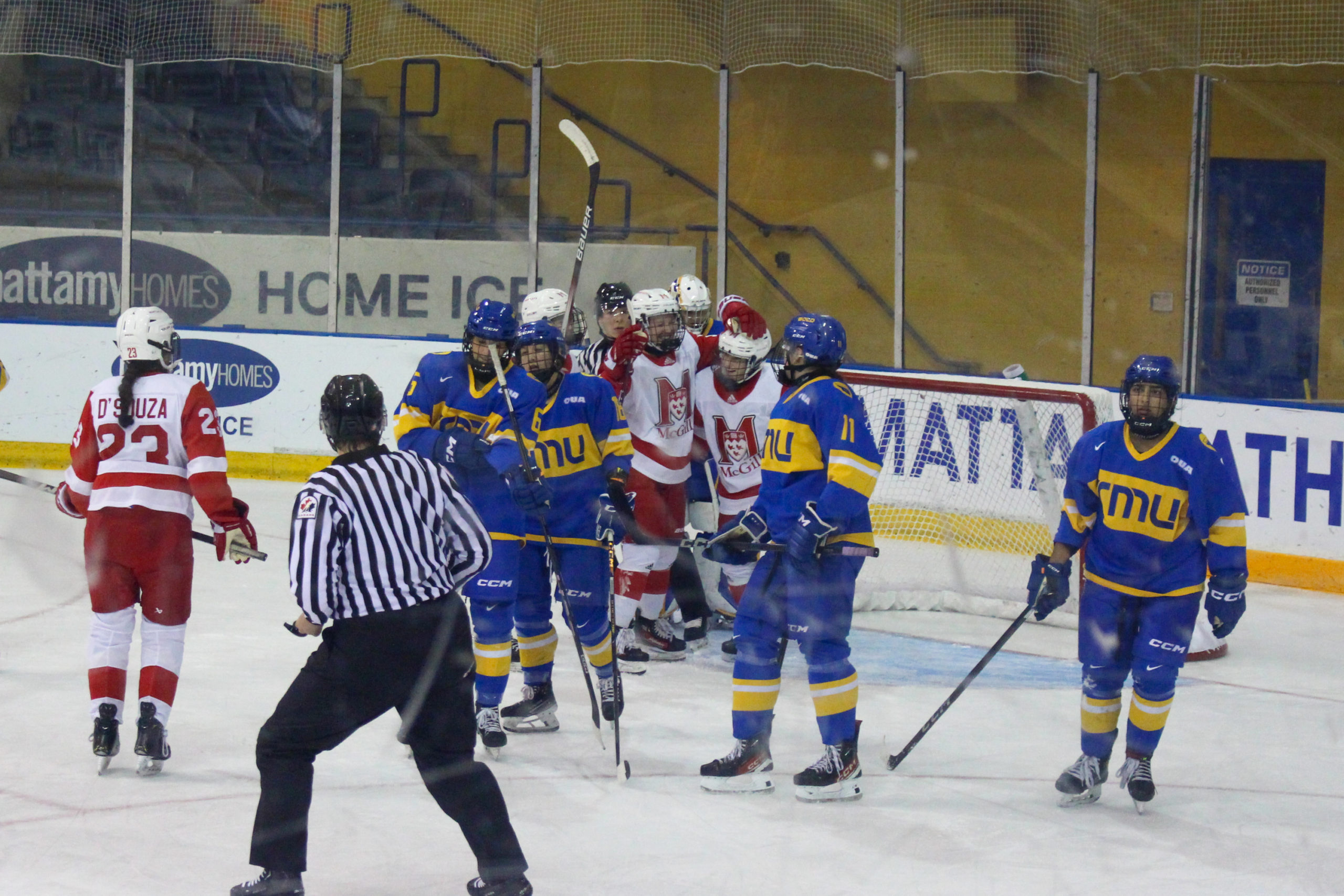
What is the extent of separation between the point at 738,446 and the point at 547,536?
130cm

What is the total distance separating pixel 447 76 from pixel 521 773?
760 cm

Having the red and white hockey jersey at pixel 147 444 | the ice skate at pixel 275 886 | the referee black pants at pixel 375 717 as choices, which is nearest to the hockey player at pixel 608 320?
the red and white hockey jersey at pixel 147 444

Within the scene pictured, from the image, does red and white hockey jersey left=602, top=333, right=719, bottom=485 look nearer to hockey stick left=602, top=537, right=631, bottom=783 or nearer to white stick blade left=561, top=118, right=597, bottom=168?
hockey stick left=602, top=537, right=631, bottom=783

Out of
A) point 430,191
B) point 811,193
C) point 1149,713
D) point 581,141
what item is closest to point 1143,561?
point 1149,713

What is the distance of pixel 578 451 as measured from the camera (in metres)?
4.53

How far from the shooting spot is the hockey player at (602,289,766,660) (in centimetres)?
540

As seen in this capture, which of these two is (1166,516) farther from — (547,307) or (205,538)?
(205,538)

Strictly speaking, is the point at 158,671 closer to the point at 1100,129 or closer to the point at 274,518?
the point at 274,518

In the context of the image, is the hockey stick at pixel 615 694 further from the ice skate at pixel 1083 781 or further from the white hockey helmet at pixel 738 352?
the ice skate at pixel 1083 781

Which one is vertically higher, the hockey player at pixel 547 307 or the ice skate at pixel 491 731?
the hockey player at pixel 547 307

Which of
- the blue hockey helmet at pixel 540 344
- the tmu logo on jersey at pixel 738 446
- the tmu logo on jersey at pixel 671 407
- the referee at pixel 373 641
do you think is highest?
the blue hockey helmet at pixel 540 344

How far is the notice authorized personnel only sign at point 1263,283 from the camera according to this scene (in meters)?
10.1

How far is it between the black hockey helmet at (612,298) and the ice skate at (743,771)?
6.34 feet

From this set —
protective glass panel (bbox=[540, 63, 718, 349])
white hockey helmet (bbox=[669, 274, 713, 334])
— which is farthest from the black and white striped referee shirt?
protective glass panel (bbox=[540, 63, 718, 349])
